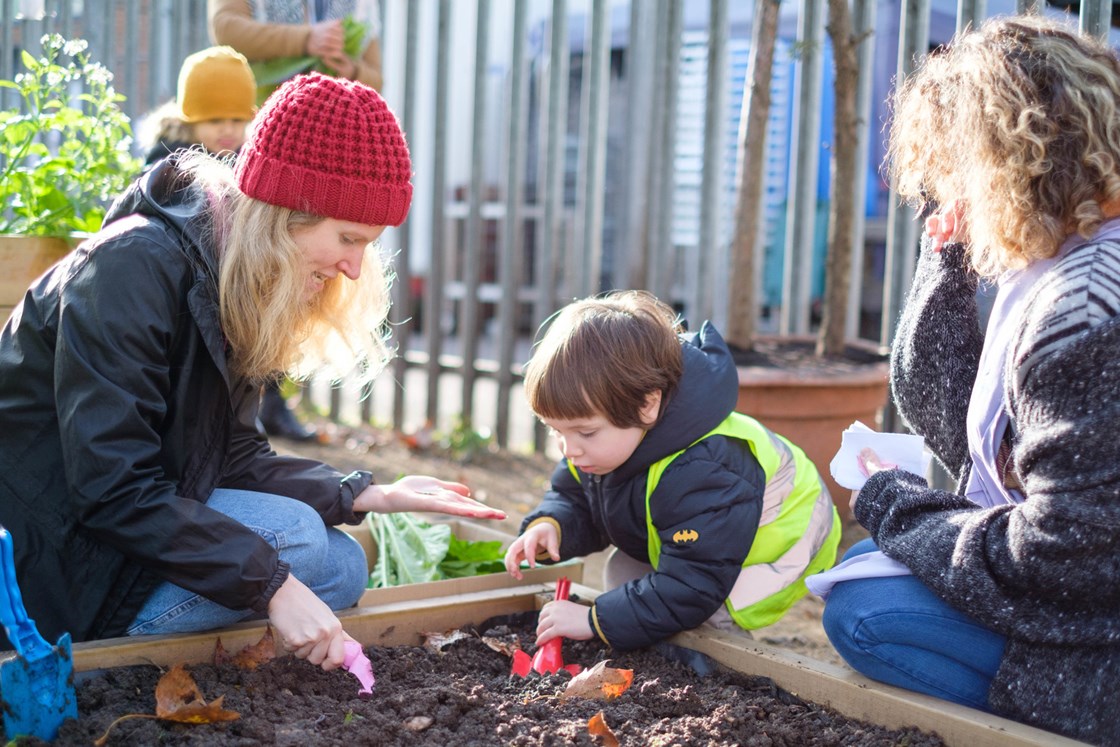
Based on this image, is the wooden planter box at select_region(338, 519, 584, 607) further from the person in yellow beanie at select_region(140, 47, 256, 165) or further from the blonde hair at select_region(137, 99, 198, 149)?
the blonde hair at select_region(137, 99, 198, 149)

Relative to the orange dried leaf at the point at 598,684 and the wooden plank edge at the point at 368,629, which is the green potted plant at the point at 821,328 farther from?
the orange dried leaf at the point at 598,684

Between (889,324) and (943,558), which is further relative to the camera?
(889,324)

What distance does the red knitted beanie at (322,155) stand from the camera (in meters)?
2.01

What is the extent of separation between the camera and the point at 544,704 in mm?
1963

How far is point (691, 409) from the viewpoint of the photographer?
89.4 inches

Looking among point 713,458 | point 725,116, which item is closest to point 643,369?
point 713,458

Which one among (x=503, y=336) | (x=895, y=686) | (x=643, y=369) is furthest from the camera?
(x=503, y=336)

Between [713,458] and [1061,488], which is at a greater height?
[1061,488]

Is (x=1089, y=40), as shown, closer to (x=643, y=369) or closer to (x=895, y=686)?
(x=643, y=369)

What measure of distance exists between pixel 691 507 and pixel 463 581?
23.8 inches

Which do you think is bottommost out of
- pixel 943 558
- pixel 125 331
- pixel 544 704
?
pixel 544 704

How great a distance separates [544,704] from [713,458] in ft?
1.96

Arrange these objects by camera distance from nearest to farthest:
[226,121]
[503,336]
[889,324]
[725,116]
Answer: [226,121] < [889,324] < [725,116] < [503,336]

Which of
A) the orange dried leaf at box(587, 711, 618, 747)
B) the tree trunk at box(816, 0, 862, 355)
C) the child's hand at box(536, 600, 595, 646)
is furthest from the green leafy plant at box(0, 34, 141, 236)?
the tree trunk at box(816, 0, 862, 355)
